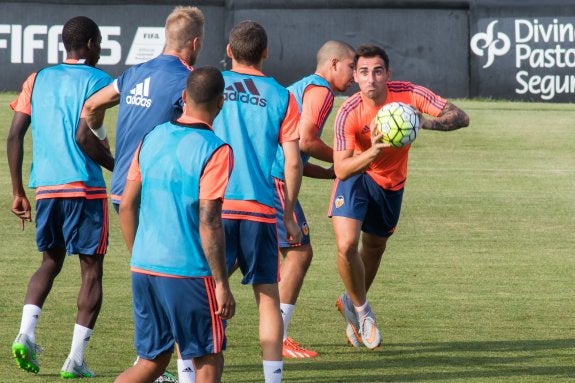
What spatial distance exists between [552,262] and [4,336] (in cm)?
624

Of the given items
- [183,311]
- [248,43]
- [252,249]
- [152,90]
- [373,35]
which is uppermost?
[373,35]

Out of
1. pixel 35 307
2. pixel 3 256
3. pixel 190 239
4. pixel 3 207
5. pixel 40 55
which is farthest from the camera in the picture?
pixel 40 55

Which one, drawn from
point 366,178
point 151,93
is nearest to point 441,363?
point 366,178

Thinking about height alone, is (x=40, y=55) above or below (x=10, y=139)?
above

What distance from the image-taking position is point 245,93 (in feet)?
25.5

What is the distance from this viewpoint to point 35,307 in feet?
27.8

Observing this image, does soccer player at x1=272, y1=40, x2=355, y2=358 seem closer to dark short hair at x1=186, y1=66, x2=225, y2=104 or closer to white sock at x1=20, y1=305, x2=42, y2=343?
white sock at x1=20, y1=305, x2=42, y2=343

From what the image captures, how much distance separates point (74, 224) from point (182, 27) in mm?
1528

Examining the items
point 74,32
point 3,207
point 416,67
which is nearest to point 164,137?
point 74,32

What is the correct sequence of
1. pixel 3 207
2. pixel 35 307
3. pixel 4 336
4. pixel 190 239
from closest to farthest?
1. pixel 190 239
2. pixel 35 307
3. pixel 4 336
4. pixel 3 207

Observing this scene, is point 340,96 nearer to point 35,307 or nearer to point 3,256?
point 3,256

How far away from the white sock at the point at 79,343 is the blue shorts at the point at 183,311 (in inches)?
74.7

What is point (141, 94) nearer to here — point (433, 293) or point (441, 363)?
point (441, 363)

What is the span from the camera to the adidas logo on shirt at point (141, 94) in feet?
26.0
